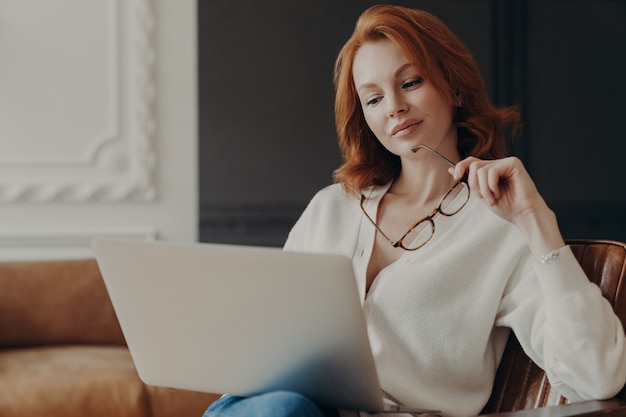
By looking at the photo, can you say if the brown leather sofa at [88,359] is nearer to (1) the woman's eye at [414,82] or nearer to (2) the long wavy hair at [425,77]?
(2) the long wavy hair at [425,77]

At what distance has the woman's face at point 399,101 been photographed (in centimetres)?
161

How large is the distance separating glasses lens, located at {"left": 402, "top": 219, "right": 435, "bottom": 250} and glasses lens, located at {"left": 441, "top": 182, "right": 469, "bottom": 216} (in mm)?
44

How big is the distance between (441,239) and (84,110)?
2.10 metres

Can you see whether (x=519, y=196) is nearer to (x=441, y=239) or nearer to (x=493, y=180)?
(x=493, y=180)

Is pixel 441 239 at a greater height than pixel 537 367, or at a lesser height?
greater

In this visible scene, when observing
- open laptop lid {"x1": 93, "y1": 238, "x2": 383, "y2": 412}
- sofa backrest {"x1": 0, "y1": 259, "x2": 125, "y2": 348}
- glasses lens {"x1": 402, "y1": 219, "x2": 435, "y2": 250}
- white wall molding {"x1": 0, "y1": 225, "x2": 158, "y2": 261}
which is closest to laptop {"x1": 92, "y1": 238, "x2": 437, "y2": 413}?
open laptop lid {"x1": 93, "y1": 238, "x2": 383, "y2": 412}

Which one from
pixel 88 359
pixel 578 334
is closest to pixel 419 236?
pixel 578 334

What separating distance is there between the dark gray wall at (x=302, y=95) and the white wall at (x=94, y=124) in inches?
43.1

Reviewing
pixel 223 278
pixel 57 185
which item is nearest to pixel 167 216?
pixel 57 185

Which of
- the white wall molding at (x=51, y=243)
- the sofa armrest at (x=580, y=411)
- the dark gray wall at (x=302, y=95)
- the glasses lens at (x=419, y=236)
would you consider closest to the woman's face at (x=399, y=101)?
the glasses lens at (x=419, y=236)

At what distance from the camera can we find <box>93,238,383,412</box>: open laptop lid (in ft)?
3.55

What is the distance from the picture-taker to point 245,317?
1.14 m

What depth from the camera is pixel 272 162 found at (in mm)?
4527

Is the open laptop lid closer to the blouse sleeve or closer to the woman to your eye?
the woman
